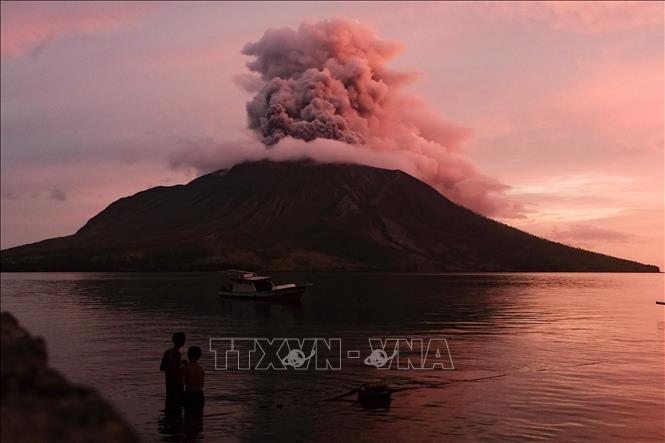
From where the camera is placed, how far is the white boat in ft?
314

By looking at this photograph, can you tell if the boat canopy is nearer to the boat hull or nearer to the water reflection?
the boat hull

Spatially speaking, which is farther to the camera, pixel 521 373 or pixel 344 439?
pixel 521 373

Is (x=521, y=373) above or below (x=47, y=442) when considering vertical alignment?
below

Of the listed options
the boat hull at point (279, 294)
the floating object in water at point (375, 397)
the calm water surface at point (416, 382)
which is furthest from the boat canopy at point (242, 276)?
the floating object in water at point (375, 397)

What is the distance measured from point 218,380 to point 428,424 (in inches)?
494

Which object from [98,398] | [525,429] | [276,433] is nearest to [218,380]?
[276,433]

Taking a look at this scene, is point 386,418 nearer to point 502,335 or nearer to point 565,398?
point 565,398

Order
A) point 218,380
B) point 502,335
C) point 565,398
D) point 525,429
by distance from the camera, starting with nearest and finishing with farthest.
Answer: point 525,429
point 565,398
point 218,380
point 502,335

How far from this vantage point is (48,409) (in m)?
5.04

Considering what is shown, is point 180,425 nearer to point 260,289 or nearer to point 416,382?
point 416,382

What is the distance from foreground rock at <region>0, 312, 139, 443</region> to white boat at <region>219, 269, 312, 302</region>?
89466mm

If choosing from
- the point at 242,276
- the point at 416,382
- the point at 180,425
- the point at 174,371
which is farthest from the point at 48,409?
the point at 242,276

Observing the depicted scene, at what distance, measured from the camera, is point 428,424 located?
24047 mm

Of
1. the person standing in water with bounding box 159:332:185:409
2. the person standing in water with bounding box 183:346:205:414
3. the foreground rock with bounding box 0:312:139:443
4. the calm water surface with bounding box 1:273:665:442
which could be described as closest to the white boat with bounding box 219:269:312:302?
the calm water surface with bounding box 1:273:665:442
